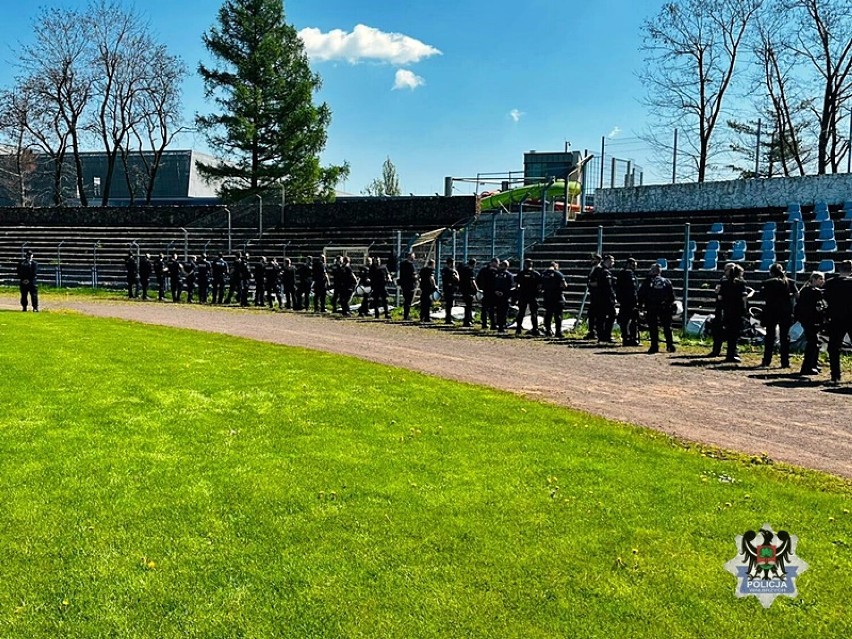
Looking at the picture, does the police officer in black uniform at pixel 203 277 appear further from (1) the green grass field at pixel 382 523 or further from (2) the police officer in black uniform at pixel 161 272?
(1) the green grass field at pixel 382 523

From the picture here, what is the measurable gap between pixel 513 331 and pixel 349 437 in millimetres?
11732

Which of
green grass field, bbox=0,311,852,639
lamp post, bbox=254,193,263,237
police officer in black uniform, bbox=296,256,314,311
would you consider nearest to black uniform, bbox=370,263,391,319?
police officer in black uniform, bbox=296,256,314,311

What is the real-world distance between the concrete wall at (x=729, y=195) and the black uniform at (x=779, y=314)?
12.1 metres

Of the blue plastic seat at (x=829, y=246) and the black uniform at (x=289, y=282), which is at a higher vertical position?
the blue plastic seat at (x=829, y=246)

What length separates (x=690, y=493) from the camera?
5883 mm

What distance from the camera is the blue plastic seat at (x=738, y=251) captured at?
20.9 metres

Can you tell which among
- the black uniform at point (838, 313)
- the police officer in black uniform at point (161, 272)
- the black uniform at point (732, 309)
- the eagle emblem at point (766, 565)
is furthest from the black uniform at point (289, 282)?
the eagle emblem at point (766, 565)

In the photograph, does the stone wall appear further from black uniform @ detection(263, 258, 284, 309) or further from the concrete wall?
black uniform @ detection(263, 258, 284, 309)

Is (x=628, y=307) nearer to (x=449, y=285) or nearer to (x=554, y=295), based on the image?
(x=554, y=295)

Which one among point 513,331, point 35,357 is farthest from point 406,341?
point 35,357

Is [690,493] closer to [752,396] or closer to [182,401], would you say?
[752,396]

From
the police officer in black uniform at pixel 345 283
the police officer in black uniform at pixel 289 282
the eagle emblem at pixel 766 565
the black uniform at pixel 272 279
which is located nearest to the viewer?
the eagle emblem at pixel 766 565

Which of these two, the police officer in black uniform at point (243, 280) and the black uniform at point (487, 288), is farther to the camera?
the police officer in black uniform at point (243, 280)

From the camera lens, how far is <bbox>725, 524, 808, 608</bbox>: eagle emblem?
431 cm
